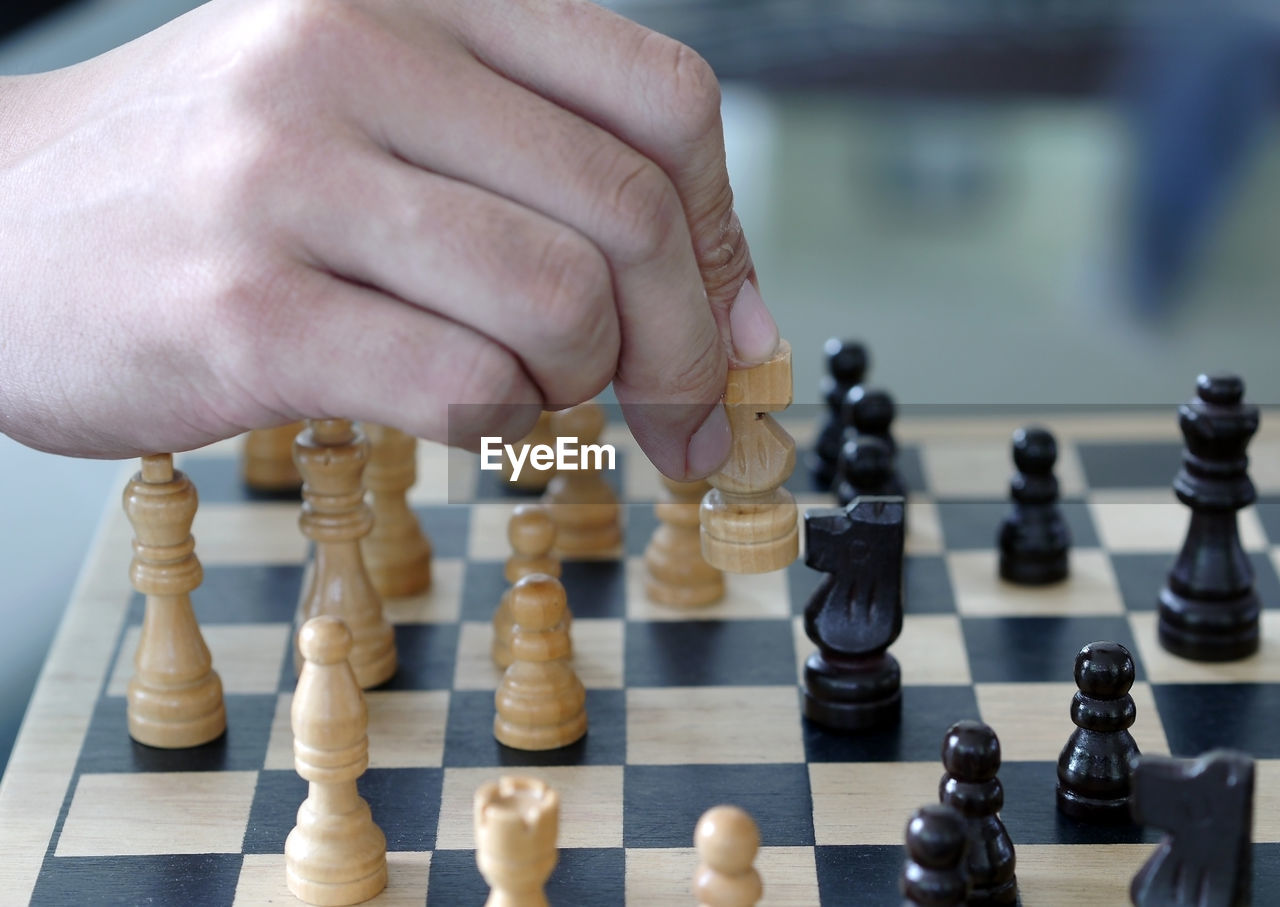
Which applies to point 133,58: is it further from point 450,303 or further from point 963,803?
point 963,803

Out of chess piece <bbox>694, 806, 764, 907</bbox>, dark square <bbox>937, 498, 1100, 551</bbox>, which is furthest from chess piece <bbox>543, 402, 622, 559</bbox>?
chess piece <bbox>694, 806, 764, 907</bbox>

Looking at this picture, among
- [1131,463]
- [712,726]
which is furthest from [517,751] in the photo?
[1131,463]

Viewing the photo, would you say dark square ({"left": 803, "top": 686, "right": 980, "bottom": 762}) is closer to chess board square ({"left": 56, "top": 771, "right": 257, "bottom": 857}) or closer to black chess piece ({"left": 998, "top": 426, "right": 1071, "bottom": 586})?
black chess piece ({"left": 998, "top": 426, "right": 1071, "bottom": 586})

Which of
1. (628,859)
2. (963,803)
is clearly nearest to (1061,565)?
(963,803)

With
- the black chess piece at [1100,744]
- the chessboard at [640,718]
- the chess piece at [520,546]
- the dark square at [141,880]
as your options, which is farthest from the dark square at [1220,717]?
the dark square at [141,880]

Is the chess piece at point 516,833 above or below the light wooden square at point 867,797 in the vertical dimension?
above

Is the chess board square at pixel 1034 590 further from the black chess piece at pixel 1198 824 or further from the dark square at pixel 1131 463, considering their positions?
the black chess piece at pixel 1198 824

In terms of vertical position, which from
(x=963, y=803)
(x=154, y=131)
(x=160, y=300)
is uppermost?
(x=154, y=131)
